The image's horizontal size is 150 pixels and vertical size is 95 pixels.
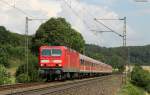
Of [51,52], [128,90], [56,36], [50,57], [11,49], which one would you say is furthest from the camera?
[11,49]

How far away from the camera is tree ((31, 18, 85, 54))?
93688 mm

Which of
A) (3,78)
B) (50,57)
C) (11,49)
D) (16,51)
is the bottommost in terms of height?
(3,78)

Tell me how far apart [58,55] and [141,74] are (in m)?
36.3

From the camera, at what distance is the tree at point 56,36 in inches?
3688

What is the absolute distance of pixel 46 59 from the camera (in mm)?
45469

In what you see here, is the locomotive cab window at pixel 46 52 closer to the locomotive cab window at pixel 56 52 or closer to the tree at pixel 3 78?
the locomotive cab window at pixel 56 52

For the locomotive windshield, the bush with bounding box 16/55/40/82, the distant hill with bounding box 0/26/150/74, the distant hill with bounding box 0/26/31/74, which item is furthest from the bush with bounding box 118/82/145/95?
the distant hill with bounding box 0/26/31/74

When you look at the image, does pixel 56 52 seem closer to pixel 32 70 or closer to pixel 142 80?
pixel 32 70

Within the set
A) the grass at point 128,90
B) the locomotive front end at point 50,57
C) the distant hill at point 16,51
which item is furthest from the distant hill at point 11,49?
the grass at point 128,90

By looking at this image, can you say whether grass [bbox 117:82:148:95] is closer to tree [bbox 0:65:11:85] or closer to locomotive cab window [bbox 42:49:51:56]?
locomotive cab window [bbox 42:49:51:56]

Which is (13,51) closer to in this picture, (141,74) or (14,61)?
(14,61)

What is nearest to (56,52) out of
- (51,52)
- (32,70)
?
(51,52)

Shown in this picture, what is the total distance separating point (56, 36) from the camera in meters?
95.9

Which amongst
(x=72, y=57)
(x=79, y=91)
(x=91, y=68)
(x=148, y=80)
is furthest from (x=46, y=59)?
(x=148, y=80)
